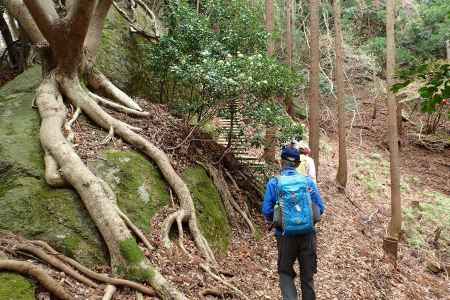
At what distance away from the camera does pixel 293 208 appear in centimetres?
495

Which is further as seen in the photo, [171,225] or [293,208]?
[171,225]

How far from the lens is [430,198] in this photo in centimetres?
1753

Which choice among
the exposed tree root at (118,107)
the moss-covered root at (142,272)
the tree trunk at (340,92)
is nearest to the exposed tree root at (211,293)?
the moss-covered root at (142,272)

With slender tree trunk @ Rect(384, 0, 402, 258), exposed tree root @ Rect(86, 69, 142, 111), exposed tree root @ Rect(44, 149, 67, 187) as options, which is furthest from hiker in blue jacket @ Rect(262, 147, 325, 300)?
slender tree trunk @ Rect(384, 0, 402, 258)

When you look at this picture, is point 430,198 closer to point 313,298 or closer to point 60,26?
point 313,298

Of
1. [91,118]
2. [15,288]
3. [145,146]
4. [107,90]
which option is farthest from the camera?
[107,90]

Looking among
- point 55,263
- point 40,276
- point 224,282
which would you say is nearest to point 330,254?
point 224,282

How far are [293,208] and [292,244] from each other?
1.56ft

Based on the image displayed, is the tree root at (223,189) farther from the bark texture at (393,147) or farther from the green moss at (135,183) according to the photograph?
the bark texture at (393,147)

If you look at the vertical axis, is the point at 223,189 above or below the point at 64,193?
below

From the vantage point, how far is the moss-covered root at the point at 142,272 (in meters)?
4.82

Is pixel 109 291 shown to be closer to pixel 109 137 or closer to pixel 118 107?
pixel 109 137

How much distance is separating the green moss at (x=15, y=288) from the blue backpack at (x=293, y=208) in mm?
2754

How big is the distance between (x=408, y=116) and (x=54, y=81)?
71.3ft
